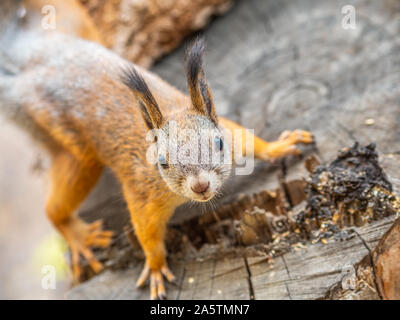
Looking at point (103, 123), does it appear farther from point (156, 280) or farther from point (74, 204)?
point (156, 280)

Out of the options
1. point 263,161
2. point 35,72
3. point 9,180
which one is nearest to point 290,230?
point 263,161

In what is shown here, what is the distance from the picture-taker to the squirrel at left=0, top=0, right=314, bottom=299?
2.42 m

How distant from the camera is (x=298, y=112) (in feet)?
10.4

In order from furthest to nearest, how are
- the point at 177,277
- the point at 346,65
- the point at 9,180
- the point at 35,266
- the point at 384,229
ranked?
the point at 9,180
the point at 35,266
the point at 346,65
the point at 177,277
the point at 384,229

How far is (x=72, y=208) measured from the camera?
3613mm

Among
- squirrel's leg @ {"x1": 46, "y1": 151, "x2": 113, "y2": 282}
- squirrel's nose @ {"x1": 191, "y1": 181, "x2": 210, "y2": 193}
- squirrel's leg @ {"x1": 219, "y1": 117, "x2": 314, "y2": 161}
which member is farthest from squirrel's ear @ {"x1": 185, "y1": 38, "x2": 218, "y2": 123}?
squirrel's leg @ {"x1": 46, "y1": 151, "x2": 113, "y2": 282}

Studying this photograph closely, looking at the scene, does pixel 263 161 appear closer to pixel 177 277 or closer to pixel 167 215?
pixel 167 215

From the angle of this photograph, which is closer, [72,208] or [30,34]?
[72,208]

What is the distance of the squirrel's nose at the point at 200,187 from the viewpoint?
2.18m

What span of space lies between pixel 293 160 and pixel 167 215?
0.99 m

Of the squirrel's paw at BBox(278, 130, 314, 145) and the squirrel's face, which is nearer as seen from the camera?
the squirrel's face

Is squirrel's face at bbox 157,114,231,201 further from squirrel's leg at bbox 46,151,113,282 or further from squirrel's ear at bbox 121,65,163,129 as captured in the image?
squirrel's leg at bbox 46,151,113,282

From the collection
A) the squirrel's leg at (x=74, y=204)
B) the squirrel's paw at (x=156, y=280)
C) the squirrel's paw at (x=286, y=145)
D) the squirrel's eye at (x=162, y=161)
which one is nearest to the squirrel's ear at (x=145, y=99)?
the squirrel's eye at (x=162, y=161)

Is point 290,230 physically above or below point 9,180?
below
